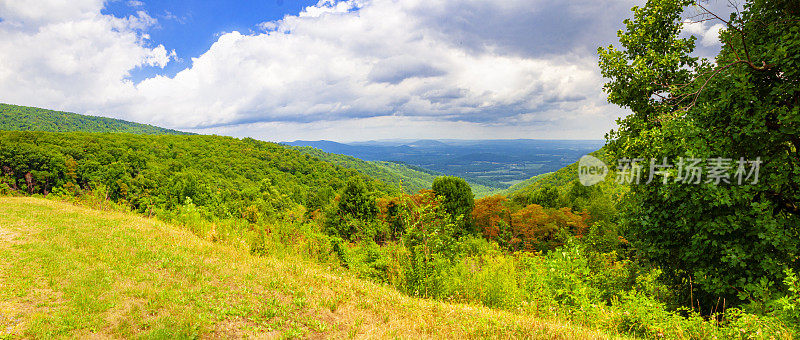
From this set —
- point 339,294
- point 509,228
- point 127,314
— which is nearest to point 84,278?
point 127,314

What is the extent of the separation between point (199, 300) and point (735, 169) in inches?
374

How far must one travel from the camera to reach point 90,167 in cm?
5906

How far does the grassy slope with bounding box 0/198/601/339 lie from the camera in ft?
13.6

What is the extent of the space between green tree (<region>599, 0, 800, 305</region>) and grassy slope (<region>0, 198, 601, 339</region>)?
389cm

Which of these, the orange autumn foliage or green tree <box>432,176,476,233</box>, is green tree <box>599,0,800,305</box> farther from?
green tree <box>432,176,476,233</box>

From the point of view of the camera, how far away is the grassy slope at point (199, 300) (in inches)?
163

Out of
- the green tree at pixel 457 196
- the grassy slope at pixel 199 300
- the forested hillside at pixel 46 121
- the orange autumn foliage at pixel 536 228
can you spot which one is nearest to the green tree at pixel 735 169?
the grassy slope at pixel 199 300

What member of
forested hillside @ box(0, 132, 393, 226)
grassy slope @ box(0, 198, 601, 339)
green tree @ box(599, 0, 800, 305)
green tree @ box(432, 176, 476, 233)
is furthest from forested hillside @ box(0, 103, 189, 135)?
green tree @ box(599, 0, 800, 305)

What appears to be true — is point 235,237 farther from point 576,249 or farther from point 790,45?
point 790,45

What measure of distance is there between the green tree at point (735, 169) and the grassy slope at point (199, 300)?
3.89 m
